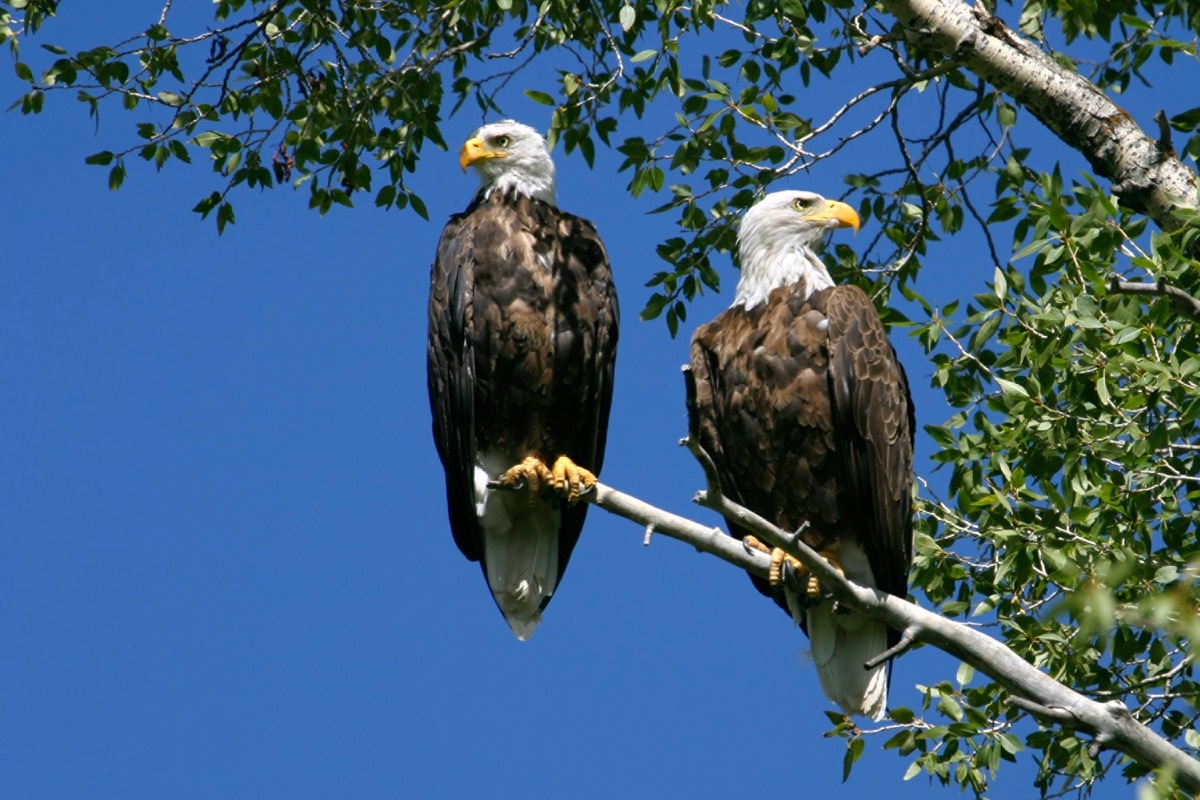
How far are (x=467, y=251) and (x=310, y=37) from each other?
62.5 inches

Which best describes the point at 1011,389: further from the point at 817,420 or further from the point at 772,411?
the point at 772,411

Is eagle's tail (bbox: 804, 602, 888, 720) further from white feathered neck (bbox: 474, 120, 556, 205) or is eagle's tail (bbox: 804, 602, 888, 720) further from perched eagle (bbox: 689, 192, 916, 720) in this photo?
white feathered neck (bbox: 474, 120, 556, 205)

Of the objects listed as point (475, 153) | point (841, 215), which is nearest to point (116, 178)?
point (475, 153)

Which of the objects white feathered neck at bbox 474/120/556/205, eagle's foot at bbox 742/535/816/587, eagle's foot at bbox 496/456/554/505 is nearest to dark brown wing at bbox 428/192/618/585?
eagle's foot at bbox 496/456/554/505

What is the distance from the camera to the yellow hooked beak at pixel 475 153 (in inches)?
216

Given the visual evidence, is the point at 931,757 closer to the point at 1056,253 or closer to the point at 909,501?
the point at 909,501

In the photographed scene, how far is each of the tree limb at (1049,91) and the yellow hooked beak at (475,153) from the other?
5.11ft

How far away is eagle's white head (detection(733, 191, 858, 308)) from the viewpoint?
202 inches

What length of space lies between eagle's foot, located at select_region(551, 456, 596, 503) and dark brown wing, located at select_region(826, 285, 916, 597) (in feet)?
2.83

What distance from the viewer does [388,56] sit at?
604cm

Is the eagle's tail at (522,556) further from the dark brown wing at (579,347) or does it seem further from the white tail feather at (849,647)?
the white tail feather at (849,647)

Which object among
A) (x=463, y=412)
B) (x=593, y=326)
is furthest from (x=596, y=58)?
(x=463, y=412)

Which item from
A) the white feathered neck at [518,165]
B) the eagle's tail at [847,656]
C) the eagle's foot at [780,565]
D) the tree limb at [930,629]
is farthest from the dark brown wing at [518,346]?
the tree limb at [930,629]

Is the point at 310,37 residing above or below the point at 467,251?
above
